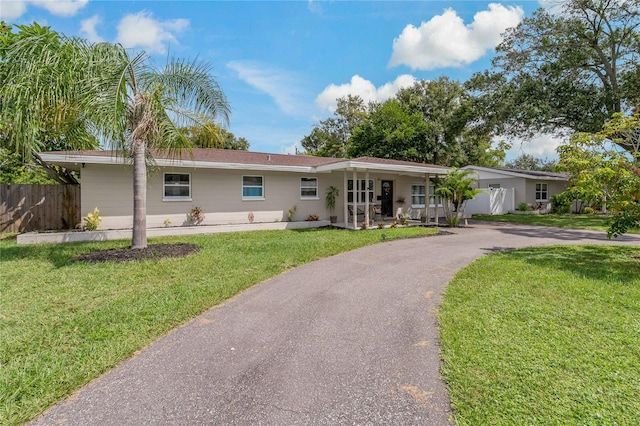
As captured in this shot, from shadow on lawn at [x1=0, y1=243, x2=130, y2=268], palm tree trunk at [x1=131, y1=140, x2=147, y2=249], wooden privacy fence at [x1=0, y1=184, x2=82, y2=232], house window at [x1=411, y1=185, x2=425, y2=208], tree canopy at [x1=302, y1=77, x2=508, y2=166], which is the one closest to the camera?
shadow on lawn at [x1=0, y1=243, x2=130, y2=268]

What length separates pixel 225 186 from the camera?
12570 mm

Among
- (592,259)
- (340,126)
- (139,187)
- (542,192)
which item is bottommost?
(592,259)

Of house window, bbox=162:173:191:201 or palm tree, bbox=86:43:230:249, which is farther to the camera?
house window, bbox=162:173:191:201

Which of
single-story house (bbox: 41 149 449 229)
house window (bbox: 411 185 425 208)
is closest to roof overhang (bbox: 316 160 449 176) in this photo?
single-story house (bbox: 41 149 449 229)

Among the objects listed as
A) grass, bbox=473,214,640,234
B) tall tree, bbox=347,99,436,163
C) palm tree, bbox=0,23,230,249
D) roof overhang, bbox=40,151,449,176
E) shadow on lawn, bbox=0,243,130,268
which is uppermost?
tall tree, bbox=347,99,436,163

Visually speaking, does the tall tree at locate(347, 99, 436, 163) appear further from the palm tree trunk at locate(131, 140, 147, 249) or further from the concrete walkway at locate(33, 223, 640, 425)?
the concrete walkway at locate(33, 223, 640, 425)

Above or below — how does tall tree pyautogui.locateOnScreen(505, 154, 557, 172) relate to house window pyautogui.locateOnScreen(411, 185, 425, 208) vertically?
above

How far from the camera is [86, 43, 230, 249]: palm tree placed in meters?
6.52

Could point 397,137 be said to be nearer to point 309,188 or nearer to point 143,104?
point 309,188

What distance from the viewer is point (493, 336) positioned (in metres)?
3.46

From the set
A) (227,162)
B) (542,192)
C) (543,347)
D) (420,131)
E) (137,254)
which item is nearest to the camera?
(543,347)

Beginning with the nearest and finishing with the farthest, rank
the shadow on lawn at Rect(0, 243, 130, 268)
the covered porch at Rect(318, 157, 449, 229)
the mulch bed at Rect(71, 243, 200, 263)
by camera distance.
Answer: the mulch bed at Rect(71, 243, 200, 263) → the shadow on lawn at Rect(0, 243, 130, 268) → the covered porch at Rect(318, 157, 449, 229)

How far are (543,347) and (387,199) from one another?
13.0m

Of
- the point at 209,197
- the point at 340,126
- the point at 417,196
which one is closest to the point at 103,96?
the point at 209,197
